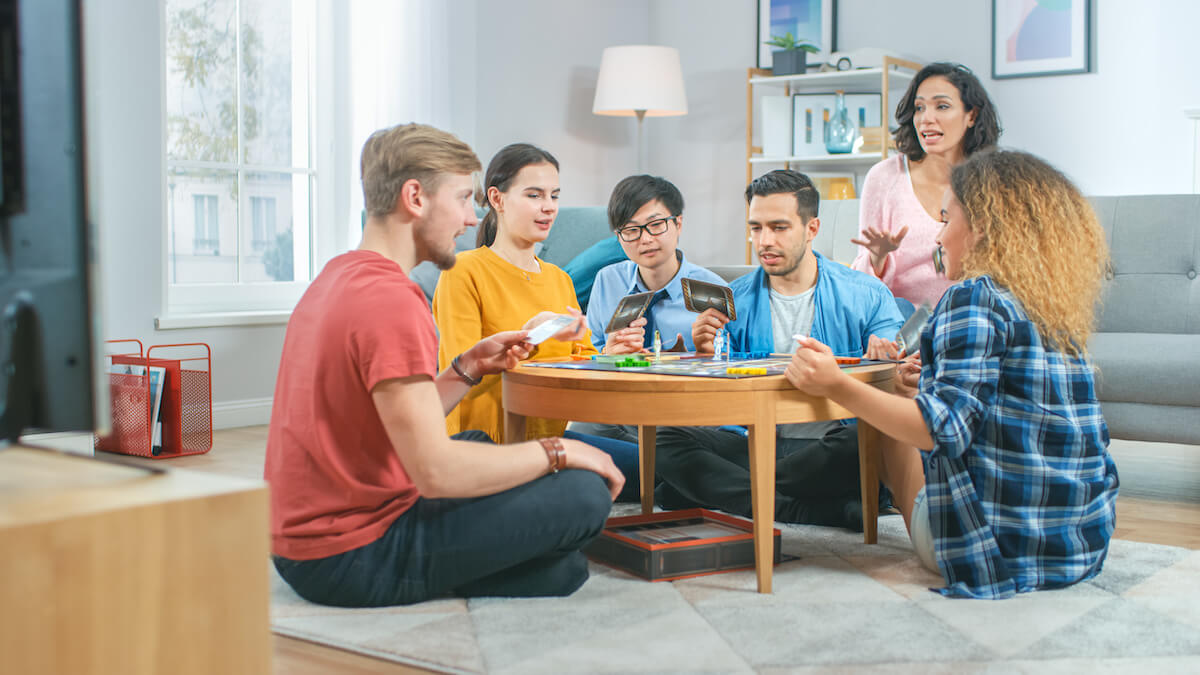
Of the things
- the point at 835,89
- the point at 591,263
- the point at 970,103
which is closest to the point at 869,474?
the point at 970,103

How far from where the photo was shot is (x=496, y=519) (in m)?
1.85

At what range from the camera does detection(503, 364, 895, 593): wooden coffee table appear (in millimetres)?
1944

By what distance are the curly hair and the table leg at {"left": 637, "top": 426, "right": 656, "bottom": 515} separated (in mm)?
913

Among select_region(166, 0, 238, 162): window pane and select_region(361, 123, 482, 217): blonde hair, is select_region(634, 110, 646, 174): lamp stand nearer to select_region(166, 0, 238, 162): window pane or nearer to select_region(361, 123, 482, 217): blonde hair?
select_region(166, 0, 238, 162): window pane

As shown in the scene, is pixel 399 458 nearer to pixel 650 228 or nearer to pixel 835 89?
pixel 650 228

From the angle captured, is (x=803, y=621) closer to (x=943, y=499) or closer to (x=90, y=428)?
(x=943, y=499)

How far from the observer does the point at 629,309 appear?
2555mm

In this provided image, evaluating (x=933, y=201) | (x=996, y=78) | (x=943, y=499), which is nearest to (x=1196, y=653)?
(x=943, y=499)

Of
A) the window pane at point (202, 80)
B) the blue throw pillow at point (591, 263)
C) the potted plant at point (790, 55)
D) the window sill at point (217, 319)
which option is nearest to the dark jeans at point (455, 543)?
the blue throw pillow at point (591, 263)

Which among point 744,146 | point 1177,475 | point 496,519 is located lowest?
point 1177,475

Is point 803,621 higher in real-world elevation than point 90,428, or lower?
lower

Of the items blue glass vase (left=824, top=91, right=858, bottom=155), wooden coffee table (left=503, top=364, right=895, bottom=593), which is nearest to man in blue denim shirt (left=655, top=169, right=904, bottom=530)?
wooden coffee table (left=503, top=364, right=895, bottom=593)

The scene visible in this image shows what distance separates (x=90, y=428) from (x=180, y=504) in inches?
3.7

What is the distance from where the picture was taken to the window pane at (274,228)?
4516 mm
